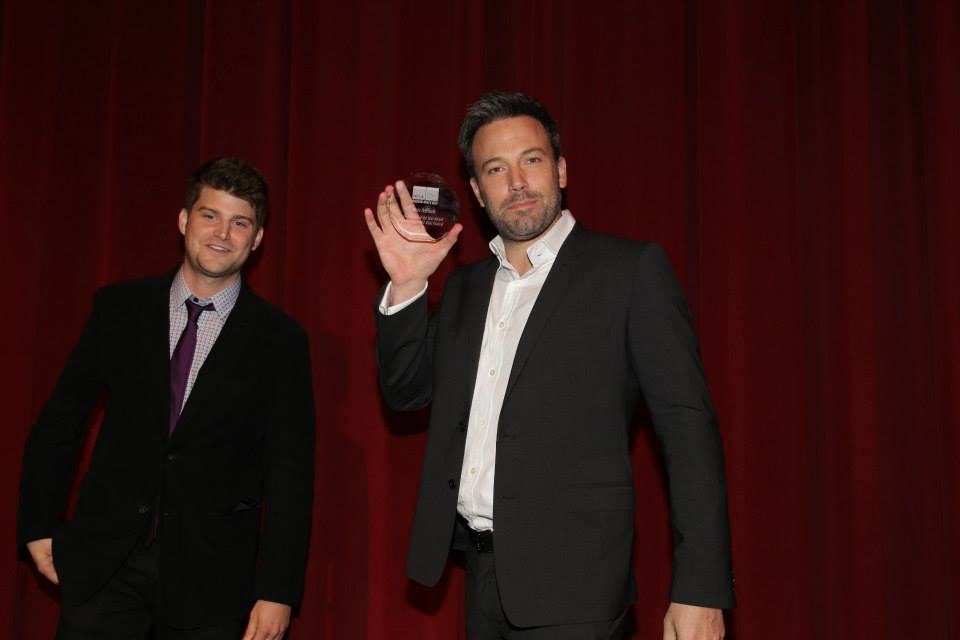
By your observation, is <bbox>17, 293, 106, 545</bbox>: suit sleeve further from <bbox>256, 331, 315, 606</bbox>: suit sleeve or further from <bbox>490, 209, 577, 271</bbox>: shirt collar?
<bbox>490, 209, 577, 271</bbox>: shirt collar

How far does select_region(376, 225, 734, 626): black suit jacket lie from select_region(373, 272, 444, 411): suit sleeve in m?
0.02

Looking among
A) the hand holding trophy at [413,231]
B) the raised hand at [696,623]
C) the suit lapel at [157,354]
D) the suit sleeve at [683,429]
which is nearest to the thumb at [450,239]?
the hand holding trophy at [413,231]

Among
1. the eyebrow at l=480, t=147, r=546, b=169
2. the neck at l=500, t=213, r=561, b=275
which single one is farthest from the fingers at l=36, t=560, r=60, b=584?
the eyebrow at l=480, t=147, r=546, b=169

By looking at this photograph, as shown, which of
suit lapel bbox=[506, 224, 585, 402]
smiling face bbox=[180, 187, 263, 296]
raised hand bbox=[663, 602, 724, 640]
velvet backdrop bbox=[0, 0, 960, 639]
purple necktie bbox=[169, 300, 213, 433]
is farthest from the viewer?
velvet backdrop bbox=[0, 0, 960, 639]

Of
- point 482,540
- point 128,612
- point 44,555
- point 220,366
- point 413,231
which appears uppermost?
point 413,231

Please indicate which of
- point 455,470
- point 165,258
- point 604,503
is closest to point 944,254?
point 604,503

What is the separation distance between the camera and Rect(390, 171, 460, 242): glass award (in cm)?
208

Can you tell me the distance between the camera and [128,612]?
207cm

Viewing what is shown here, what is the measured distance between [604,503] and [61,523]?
5.13ft

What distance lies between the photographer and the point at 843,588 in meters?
2.65

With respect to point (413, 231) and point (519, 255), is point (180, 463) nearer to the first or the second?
point (413, 231)

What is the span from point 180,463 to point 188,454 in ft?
0.10

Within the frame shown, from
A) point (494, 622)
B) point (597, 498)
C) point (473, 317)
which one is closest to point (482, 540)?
point (494, 622)

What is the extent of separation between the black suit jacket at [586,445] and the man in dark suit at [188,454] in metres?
0.55
